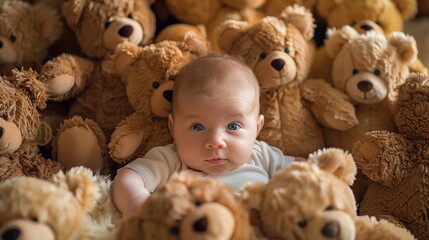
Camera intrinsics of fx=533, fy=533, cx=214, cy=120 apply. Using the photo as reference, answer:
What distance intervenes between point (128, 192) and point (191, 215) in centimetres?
33

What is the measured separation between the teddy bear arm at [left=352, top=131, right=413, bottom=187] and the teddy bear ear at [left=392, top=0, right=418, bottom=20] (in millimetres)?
517

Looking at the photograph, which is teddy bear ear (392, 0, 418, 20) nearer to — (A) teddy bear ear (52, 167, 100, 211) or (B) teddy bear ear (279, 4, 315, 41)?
(B) teddy bear ear (279, 4, 315, 41)

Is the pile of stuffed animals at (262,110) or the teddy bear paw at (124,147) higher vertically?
the pile of stuffed animals at (262,110)

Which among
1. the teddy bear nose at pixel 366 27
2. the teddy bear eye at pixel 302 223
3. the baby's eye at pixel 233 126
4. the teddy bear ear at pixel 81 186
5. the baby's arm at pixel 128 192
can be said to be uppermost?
the teddy bear nose at pixel 366 27

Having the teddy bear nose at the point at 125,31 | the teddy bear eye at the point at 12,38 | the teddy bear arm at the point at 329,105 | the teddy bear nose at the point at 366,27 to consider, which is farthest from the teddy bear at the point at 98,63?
the teddy bear nose at the point at 366,27

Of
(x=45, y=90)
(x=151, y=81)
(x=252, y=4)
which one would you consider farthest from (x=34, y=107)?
(x=252, y=4)

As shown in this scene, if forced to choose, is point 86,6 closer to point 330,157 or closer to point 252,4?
point 252,4

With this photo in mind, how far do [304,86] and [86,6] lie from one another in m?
0.62

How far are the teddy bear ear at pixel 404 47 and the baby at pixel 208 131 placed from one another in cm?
38

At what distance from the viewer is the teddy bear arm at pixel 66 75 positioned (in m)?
1.32

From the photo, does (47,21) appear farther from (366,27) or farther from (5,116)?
(366,27)

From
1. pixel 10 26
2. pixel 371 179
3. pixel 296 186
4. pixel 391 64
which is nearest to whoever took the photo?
pixel 296 186

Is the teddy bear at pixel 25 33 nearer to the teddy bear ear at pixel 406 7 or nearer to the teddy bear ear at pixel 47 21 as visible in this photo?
the teddy bear ear at pixel 47 21

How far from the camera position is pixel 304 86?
1353 millimetres
